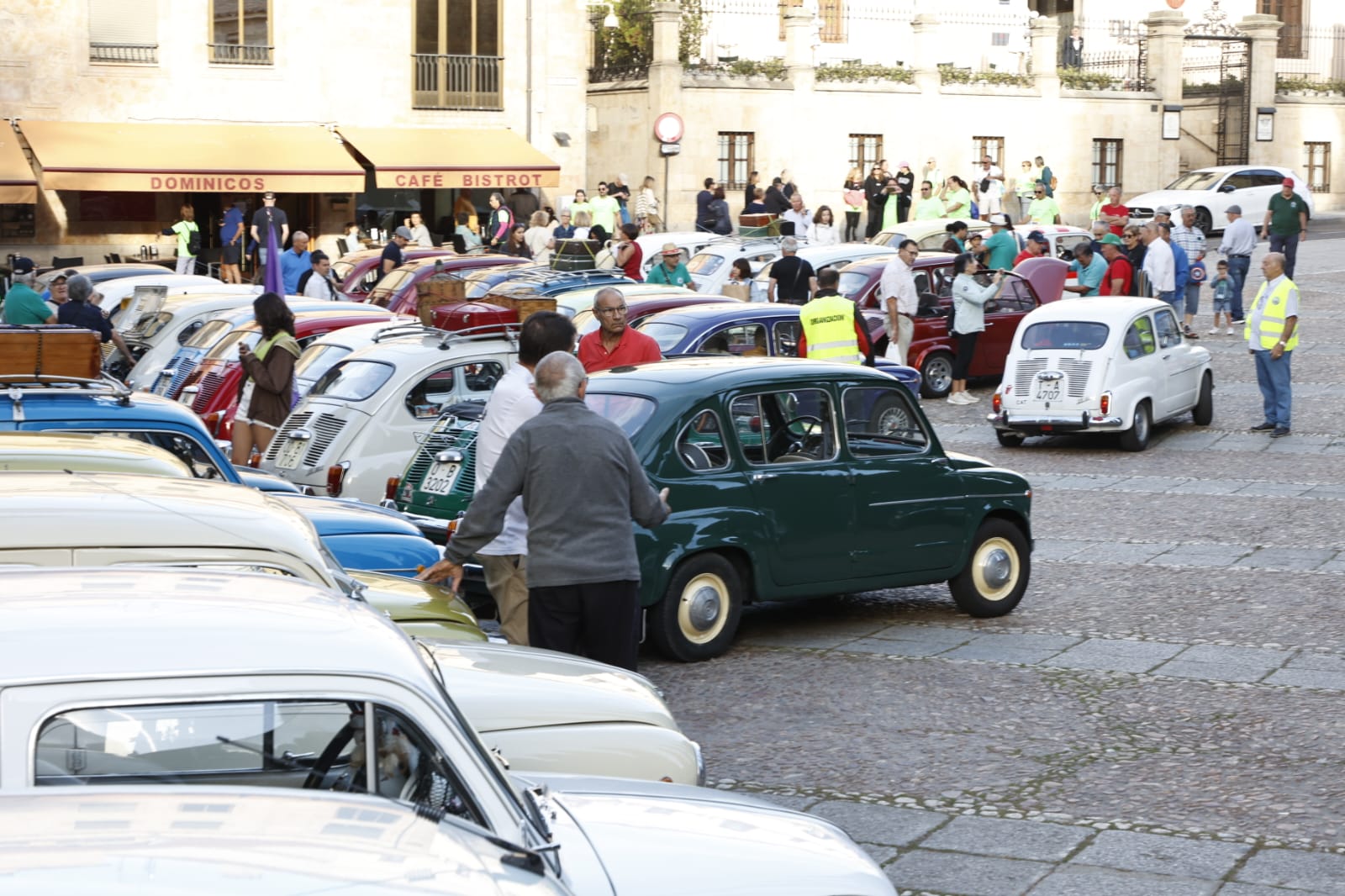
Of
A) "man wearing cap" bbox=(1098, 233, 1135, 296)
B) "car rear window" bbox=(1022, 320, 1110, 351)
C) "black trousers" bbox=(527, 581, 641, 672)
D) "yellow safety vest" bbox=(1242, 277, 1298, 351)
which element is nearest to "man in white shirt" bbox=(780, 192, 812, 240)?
"man wearing cap" bbox=(1098, 233, 1135, 296)

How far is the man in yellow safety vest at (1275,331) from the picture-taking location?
19000 mm

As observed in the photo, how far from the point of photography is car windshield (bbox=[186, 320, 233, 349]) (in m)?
18.9

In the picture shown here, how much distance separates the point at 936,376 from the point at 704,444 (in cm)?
1254

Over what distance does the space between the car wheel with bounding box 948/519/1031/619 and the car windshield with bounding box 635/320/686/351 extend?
5.90 metres

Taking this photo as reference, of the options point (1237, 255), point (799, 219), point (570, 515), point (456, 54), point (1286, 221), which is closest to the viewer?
point (570, 515)

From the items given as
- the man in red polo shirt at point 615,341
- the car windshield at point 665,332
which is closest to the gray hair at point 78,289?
the car windshield at point 665,332

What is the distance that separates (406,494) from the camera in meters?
11.8

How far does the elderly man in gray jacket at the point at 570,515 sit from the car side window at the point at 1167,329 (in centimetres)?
1312

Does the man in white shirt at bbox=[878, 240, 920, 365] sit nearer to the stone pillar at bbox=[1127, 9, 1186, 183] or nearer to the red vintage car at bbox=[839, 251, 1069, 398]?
the red vintage car at bbox=[839, 251, 1069, 398]

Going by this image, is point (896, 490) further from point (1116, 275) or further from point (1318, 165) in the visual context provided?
point (1318, 165)

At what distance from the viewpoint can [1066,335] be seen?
1948 centimetres

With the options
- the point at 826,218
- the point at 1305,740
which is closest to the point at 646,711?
the point at 1305,740

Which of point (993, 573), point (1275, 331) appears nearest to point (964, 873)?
point (993, 573)

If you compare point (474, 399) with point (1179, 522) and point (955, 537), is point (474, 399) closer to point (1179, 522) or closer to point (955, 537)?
point (955, 537)
